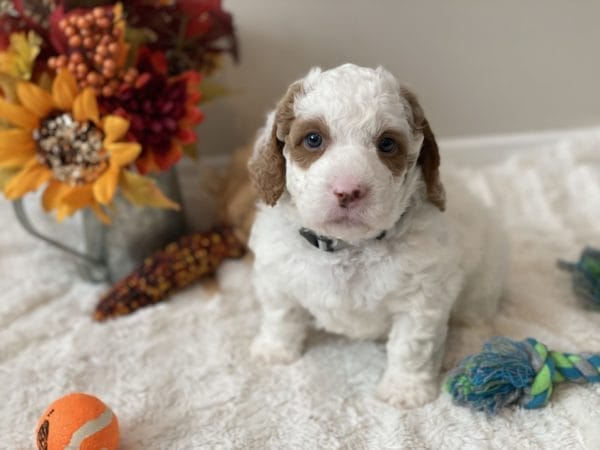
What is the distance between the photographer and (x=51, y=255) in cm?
221

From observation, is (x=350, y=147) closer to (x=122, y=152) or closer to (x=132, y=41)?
(x=122, y=152)

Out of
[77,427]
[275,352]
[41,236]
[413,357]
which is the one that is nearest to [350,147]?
[413,357]

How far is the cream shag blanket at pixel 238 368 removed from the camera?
1.42 metres

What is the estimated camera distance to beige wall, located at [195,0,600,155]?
235cm

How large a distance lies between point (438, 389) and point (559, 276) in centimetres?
67

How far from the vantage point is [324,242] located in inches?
56.6

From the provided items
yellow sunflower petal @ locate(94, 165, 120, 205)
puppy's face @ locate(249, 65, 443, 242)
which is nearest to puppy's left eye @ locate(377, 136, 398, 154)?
puppy's face @ locate(249, 65, 443, 242)

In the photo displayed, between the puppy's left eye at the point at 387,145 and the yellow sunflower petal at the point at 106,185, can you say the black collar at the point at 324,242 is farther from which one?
the yellow sunflower petal at the point at 106,185

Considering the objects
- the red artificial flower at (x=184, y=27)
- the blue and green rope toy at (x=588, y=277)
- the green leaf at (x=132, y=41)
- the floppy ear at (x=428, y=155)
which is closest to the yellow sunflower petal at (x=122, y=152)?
the green leaf at (x=132, y=41)

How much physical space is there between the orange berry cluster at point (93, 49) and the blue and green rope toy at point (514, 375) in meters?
1.10

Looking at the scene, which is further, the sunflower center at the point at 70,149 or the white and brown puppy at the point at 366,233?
the sunflower center at the point at 70,149

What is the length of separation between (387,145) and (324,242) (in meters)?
0.27

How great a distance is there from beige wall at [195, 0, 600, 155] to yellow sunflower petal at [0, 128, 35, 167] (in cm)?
89

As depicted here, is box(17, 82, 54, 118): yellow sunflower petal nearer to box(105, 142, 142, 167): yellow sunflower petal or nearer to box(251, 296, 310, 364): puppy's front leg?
box(105, 142, 142, 167): yellow sunflower petal
